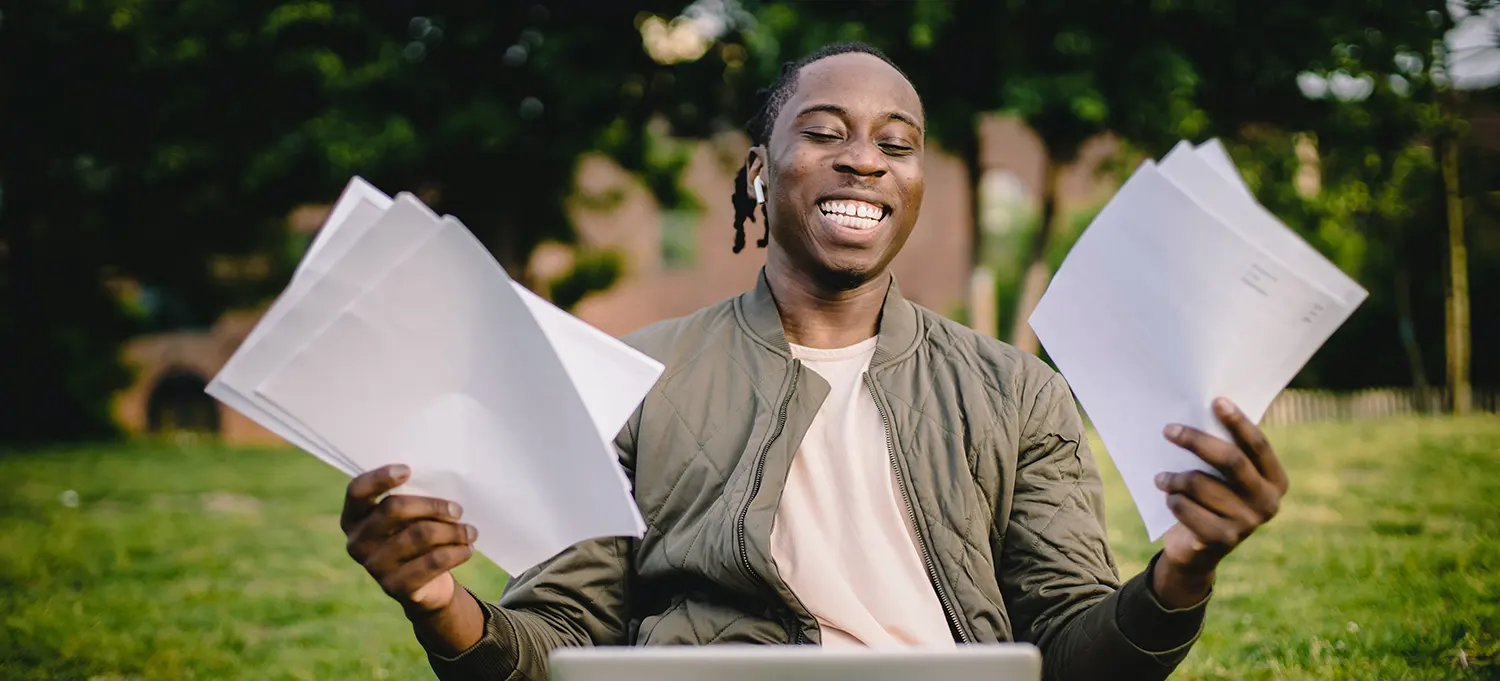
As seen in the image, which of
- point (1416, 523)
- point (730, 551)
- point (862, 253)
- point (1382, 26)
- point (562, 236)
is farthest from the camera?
point (562, 236)

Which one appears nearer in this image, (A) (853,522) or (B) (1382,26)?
(A) (853,522)

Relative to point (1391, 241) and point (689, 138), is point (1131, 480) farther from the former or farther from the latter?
point (1391, 241)

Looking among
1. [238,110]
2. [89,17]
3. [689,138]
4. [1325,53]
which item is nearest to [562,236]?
[689,138]

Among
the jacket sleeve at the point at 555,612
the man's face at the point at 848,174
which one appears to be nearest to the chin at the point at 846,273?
the man's face at the point at 848,174

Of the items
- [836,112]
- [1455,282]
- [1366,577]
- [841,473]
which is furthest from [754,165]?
[1455,282]

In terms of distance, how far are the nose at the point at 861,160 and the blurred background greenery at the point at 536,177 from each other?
317 centimetres

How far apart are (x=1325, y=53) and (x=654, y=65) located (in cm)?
724

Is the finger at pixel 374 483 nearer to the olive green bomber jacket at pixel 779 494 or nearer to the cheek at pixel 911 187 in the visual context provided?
the olive green bomber jacket at pixel 779 494

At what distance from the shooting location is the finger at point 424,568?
5.59 ft

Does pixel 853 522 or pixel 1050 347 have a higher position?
pixel 1050 347

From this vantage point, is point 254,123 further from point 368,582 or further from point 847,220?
point 847,220

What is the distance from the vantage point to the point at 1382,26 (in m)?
11.7

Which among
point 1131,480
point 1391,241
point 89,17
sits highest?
point 89,17

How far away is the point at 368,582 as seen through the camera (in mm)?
6250
